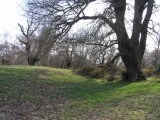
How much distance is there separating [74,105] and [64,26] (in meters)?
7.77

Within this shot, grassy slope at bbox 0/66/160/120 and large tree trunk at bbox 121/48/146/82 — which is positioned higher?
large tree trunk at bbox 121/48/146/82

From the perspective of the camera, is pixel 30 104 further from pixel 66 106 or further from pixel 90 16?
pixel 90 16

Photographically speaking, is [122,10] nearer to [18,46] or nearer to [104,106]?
[104,106]

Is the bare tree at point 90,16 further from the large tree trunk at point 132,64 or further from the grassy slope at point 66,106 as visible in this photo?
the grassy slope at point 66,106

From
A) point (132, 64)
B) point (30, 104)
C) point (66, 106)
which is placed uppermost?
point (132, 64)

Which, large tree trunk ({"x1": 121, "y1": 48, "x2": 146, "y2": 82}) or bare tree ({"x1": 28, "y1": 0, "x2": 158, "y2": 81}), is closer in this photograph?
bare tree ({"x1": 28, "y1": 0, "x2": 158, "y2": 81})

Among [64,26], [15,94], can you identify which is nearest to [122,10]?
[64,26]

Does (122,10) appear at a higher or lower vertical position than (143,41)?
higher

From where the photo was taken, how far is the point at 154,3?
745 inches

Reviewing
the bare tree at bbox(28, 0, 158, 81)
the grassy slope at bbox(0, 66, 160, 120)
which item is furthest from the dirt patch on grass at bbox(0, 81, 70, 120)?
the bare tree at bbox(28, 0, 158, 81)

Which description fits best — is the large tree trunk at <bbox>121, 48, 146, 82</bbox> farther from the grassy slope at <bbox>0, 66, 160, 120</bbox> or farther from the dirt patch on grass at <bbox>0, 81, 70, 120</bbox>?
the dirt patch on grass at <bbox>0, 81, 70, 120</bbox>

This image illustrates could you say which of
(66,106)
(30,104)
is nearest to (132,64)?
(66,106)

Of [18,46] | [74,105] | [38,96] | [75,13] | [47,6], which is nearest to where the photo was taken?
[74,105]

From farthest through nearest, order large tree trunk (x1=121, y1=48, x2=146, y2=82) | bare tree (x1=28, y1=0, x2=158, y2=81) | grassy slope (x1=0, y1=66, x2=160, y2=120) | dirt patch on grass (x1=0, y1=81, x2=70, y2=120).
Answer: large tree trunk (x1=121, y1=48, x2=146, y2=82)
bare tree (x1=28, y1=0, x2=158, y2=81)
grassy slope (x1=0, y1=66, x2=160, y2=120)
dirt patch on grass (x1=0, y1=81, x2=70, y2=120)
